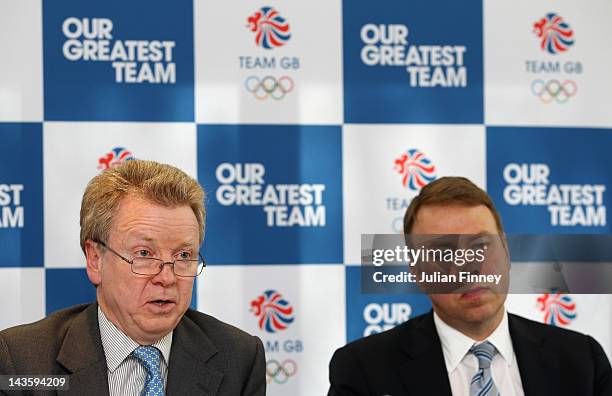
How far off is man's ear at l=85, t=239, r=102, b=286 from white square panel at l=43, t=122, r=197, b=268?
2.74 ft

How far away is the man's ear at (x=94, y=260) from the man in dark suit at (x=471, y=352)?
0.71 meters

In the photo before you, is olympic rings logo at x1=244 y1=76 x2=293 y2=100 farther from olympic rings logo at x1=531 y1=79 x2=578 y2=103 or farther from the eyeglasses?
the eyeglasses

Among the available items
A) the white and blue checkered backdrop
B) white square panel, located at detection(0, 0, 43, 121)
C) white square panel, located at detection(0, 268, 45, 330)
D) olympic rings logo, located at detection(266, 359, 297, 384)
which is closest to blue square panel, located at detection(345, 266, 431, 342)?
the white and blue checkered backdrop

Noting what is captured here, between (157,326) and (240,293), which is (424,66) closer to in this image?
(240,293)

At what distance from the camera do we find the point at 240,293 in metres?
2.65

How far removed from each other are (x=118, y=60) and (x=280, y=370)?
1265 mm

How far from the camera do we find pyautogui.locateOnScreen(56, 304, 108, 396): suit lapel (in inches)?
66.5

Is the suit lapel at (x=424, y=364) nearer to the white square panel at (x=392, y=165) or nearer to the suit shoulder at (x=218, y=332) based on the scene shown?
the suit shoulder at (x=218, y=332)

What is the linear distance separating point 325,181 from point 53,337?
1.20 meters

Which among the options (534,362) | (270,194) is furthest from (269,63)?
(534,362)

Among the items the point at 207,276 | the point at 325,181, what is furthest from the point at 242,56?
the point at 207,276

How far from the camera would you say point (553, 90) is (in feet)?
9.14

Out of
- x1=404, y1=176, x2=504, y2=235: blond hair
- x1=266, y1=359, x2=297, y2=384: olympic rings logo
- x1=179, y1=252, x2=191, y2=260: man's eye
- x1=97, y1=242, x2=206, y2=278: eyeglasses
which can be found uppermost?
x1=404, y1=176, x2=504, y2=235: blond hair

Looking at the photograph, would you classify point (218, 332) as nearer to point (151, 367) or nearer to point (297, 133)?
point (151, 367)
